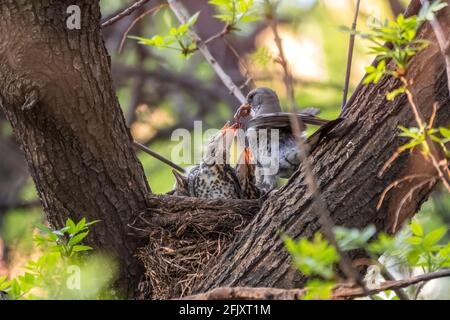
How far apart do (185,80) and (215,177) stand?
2936 mm

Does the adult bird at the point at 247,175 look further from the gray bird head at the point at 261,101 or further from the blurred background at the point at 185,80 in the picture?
the blurred background at the point at 185,80

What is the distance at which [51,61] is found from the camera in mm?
3576

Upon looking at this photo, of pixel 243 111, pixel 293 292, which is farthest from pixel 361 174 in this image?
pixel 243 111

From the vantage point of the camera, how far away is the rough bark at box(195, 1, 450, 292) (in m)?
3.47

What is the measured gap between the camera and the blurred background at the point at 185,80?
7.03 m

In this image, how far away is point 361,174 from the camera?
3.55 m

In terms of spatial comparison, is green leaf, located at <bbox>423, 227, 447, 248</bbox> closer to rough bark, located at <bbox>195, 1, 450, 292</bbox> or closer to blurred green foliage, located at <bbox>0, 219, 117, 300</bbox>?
rough bark, located at <bbox>195, 1, 450, 292</bbox>

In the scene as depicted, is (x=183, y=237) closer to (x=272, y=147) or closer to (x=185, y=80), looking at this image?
(x=272, y=147)

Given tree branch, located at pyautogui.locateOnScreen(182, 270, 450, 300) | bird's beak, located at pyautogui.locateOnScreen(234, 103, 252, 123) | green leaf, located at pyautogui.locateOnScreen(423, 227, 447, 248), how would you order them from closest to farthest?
1. tree branch, located at pyautogui.locateOnScreen(182, 270, 450, 300)
2. green leaf, located at pyautogui.locateOnScreen(423, 227, 447, 248)
3. bird's beak, located at pyautogui.locateOnScreen(234, 103, 252, 123)

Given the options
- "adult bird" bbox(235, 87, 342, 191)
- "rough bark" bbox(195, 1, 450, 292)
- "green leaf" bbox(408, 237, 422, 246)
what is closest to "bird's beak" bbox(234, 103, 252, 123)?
"adult bird" bbox(235, 87, 342, 191)

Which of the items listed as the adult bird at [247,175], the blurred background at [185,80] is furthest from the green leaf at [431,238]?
the blurred background at [185,80]

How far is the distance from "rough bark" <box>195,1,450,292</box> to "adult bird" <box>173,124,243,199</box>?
5.21 feet

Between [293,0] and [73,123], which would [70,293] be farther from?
[293,0]
